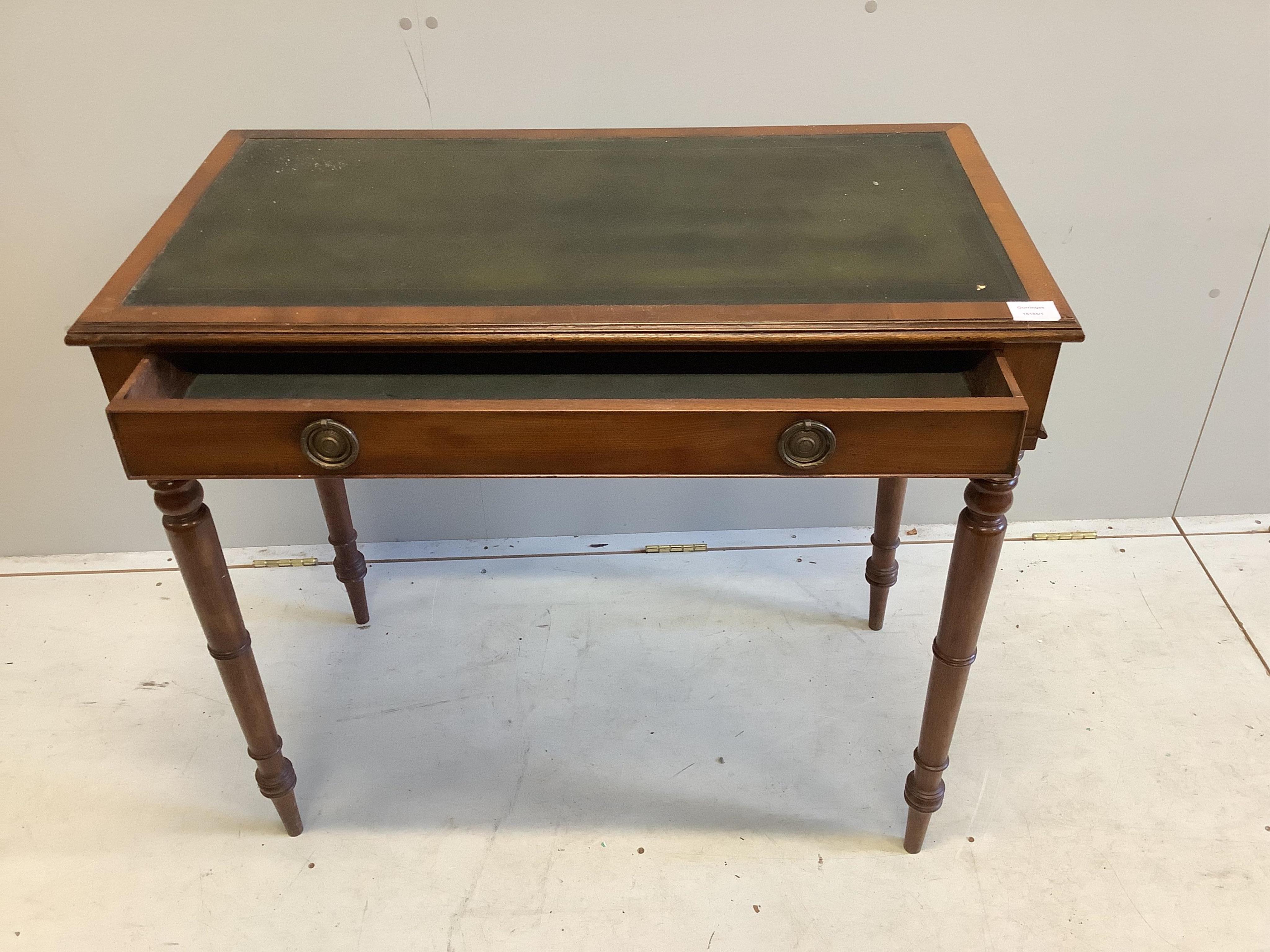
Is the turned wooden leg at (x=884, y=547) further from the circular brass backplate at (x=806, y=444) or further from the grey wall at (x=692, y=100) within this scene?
the circular brass backplate at (x=806, y=444)

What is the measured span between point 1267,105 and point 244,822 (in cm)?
179

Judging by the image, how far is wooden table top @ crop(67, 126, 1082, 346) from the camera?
1.00 m

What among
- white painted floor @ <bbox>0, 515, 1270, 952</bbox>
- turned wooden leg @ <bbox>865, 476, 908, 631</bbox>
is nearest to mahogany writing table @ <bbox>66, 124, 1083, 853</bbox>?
white painted floor @ <bbox>0, 515, 1270, 952</bbox>

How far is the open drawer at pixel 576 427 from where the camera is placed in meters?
0.96

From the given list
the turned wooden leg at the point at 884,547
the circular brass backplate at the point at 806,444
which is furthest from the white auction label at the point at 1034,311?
the turned wooden leg at the point at 884,547

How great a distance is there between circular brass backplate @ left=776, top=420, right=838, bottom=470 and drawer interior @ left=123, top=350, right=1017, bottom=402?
0.23ft

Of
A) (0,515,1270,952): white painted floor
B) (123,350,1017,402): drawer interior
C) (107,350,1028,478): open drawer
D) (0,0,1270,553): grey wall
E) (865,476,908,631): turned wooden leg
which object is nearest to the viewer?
(107,350,1028,478): open drawer

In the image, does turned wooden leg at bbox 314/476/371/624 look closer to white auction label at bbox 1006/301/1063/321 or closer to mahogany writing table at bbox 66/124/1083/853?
mahogany writing table at bbox 66/124/1083/853

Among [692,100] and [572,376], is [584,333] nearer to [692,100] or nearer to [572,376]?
[572,376]

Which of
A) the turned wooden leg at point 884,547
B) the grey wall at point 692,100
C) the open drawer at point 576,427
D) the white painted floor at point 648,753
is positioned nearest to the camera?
the open drawer at point 576,427

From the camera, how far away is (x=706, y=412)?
0.96 m

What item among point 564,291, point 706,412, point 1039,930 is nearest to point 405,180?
point 564,291

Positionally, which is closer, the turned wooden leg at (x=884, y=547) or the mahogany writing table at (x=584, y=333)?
the mahogany writing table at (x=584, y=333)

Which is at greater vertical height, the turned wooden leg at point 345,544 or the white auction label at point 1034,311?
the white auction label at point 1034,311
